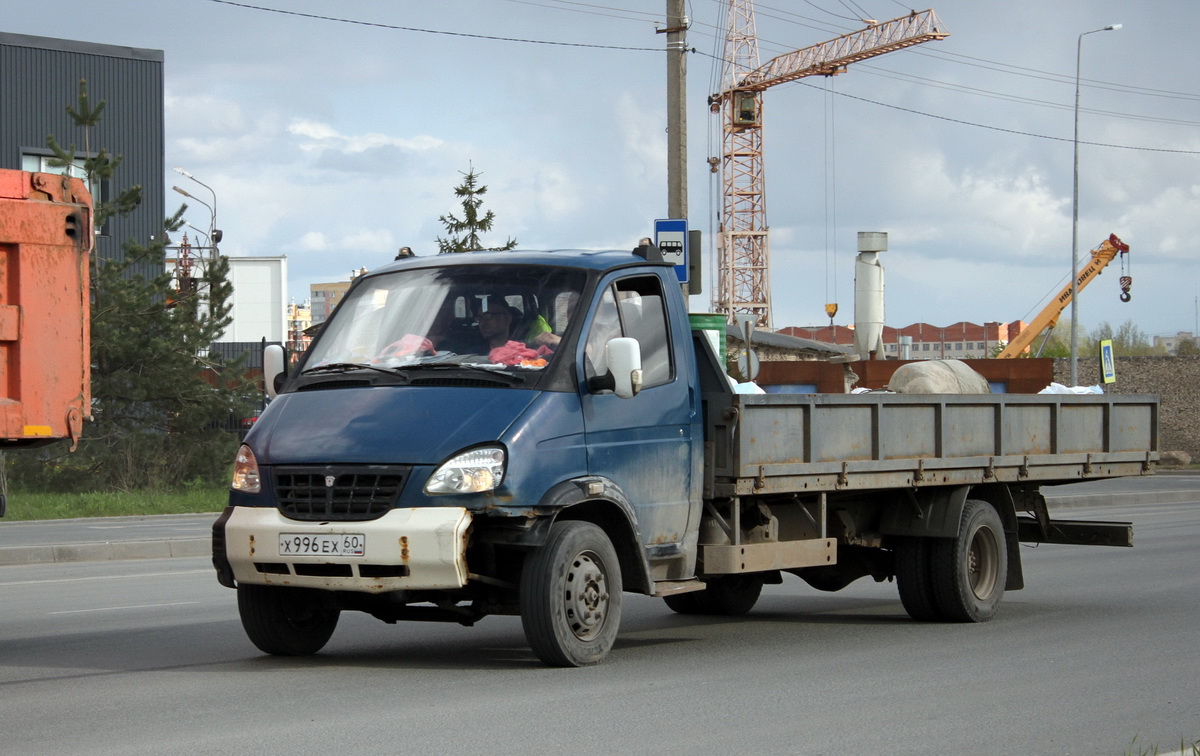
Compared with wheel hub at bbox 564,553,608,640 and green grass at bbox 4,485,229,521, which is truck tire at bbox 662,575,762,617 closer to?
wheel hub at bbox 564,553,608,640

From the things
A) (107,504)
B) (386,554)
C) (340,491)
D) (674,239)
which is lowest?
(107,504)

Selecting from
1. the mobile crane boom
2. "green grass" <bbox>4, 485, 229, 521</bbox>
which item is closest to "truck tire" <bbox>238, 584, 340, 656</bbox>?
"green grass" <bbox>4, 485, 229, 521</bbox>

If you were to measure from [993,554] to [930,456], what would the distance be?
3.70 ft

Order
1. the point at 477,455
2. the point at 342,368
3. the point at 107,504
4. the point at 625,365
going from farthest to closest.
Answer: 1. the point at 107,504
2. the point at 342,368
3. the point at 625,365
4. the point at 477,455

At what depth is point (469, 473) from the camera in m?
7.32

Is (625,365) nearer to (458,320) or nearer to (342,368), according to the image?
(458,320)

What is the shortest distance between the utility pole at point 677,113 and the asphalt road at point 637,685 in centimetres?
803

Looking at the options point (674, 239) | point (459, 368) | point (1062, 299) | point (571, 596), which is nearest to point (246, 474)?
point (459, 368)

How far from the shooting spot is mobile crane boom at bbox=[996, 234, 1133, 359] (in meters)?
65.5

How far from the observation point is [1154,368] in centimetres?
5334

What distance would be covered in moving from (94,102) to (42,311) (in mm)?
36712

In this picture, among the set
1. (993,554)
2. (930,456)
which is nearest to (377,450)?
(930,456)

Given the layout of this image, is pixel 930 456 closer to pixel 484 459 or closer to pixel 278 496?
pixel 484 459

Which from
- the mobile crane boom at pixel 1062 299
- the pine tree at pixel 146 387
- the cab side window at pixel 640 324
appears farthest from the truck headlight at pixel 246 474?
the mobile crane boom at pixel 1062 299
